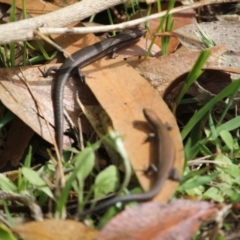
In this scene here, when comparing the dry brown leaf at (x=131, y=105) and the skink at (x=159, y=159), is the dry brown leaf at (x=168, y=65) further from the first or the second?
the skink at (x=159, y=159)

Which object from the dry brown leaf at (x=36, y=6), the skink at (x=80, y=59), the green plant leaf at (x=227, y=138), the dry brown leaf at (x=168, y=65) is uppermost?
the dry brown leaf at (x=36, y=6)

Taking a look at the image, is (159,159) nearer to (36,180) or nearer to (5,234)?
(36,180)

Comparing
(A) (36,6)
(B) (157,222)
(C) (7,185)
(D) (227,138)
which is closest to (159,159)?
(B) (157,222)

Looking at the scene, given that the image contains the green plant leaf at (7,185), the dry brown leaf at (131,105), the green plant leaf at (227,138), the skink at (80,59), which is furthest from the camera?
the skink at (80,59)

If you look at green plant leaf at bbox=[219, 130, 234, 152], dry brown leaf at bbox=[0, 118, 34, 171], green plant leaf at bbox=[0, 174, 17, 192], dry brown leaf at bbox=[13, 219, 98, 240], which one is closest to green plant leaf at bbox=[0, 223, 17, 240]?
dry brown leaf at bbox=[13, 219, 98, 240]

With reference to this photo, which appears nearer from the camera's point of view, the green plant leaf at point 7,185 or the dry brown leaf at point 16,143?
the green plant leaf at point 7,185

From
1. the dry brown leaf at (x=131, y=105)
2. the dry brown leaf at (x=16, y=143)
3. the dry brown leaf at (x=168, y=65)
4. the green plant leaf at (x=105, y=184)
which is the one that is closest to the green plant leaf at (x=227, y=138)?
the dry brown leaf at (x=131, y=105)
